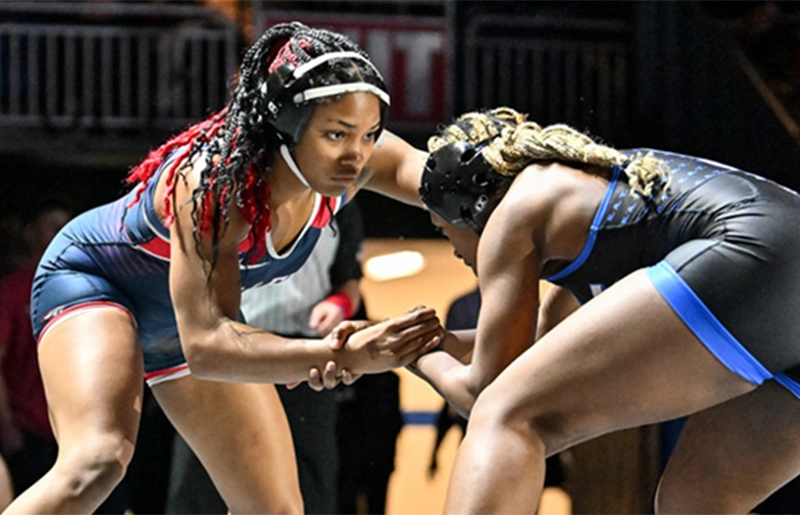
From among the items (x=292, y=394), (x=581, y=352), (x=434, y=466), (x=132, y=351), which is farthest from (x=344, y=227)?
(x=581, y=352)

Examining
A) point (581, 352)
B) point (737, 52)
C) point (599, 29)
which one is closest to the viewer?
point (581, 352)

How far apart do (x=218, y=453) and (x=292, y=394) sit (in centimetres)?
107

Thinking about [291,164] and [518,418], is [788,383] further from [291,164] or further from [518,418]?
[291,164]

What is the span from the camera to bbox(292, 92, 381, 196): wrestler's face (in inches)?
108

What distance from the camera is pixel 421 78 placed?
7.05 metres

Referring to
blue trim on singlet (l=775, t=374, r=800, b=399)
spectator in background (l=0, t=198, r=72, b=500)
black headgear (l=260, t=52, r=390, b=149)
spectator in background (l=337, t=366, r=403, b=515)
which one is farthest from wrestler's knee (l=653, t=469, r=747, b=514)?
spectator in background (l=0, t=198, r=72, b=500)

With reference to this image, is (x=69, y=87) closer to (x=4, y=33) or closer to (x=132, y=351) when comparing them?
(x=4, y=33)

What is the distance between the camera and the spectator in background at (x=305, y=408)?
13.7 feet

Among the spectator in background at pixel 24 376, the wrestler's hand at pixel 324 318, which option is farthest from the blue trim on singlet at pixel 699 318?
the spectator in background at pixel 24 376

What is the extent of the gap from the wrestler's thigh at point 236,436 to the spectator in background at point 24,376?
183 cm

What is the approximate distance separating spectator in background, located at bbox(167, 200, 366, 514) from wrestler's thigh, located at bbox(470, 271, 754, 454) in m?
1.81

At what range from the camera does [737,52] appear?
6.62m

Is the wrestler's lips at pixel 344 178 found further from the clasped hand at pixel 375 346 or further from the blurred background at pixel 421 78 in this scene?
the blurred background at pixel 421 78

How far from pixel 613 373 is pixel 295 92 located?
2.94 feet
